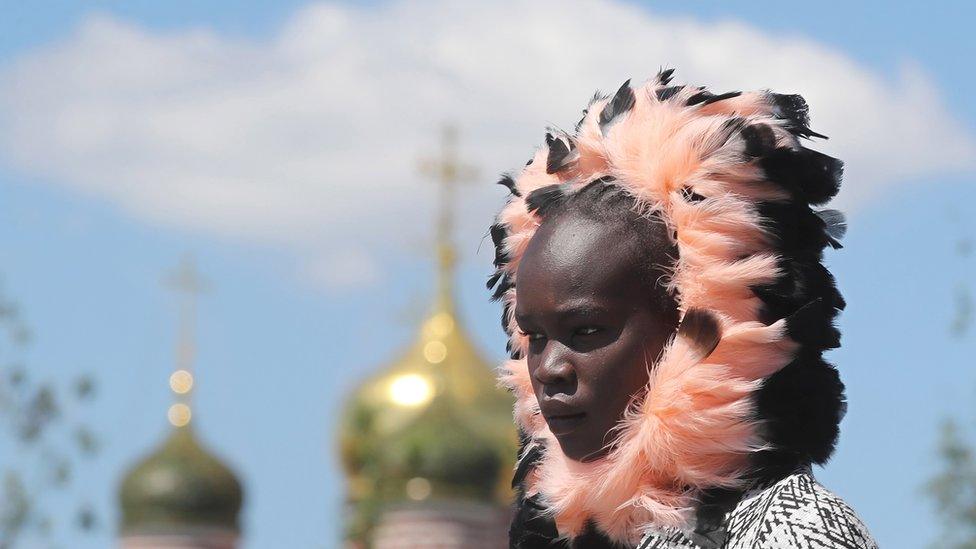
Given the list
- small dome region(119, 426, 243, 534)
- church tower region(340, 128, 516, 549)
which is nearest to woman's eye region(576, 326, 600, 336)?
church tower region(340, 128, 516, 549)

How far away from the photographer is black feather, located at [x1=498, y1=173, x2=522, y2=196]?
351 centimetres

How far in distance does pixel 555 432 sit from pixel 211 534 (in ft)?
93.7

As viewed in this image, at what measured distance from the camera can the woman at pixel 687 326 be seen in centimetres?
302

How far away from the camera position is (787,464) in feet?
9.95

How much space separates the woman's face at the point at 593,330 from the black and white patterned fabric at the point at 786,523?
22 cm

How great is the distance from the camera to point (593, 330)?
312 cm

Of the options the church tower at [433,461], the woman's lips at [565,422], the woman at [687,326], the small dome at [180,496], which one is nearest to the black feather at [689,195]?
the woman at [687,326]

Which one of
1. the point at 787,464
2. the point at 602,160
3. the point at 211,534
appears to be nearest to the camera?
the point at 787,464

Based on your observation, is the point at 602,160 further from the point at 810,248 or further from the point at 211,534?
the point at 211,534

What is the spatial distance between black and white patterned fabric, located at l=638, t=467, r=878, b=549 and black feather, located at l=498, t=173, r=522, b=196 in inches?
28.9

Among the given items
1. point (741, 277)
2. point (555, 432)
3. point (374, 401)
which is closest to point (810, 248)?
point (741, 277)

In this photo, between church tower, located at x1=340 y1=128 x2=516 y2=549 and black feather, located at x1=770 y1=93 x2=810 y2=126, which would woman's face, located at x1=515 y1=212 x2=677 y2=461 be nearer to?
black feather, located at x1=770 y1=93 x2=810 y2=126

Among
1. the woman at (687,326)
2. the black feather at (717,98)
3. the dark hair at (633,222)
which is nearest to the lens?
the woman at (687,326)

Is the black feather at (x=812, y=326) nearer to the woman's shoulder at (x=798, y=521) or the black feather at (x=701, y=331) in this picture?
the black feather at (x=701, y=331)
